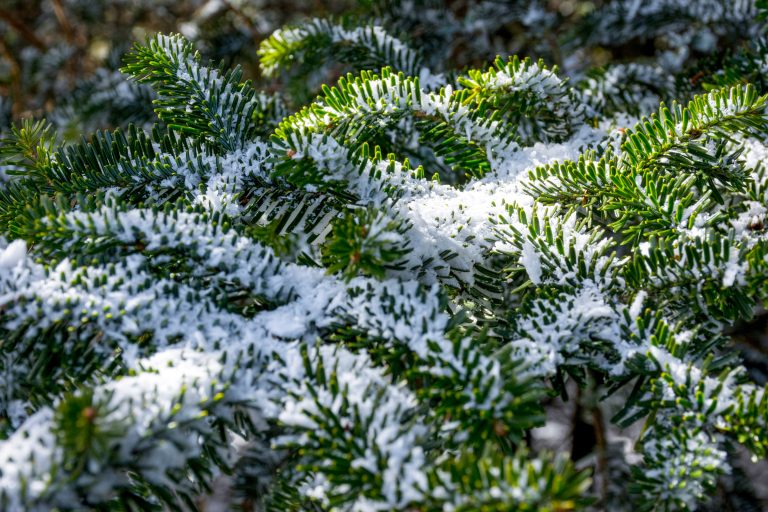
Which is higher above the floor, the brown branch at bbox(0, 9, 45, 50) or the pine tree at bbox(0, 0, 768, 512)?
the brown branch at bbox(0, 9, 45, 50)

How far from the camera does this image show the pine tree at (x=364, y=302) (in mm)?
503

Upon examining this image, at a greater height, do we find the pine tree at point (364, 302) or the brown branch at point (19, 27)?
the brown branch at point (19, 27)

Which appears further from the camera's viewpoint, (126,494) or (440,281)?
(440,281)

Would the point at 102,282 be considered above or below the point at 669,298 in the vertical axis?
below

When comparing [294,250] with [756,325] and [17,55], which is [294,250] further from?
[17,55]

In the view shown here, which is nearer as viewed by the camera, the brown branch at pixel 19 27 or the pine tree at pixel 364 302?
the pine tree at pixel 364 302

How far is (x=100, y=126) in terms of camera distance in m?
1.45

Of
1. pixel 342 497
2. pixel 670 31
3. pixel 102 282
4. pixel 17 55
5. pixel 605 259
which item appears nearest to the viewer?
pixel 342 497

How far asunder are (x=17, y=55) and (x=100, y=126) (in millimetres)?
941

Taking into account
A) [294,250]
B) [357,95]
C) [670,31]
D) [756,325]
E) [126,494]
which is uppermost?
[670,31]

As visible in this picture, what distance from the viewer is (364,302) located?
2.02ft

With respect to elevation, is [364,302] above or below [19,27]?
below

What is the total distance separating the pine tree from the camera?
1.65ft

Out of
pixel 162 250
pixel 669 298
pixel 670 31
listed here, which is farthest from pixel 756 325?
pixel 162 250
